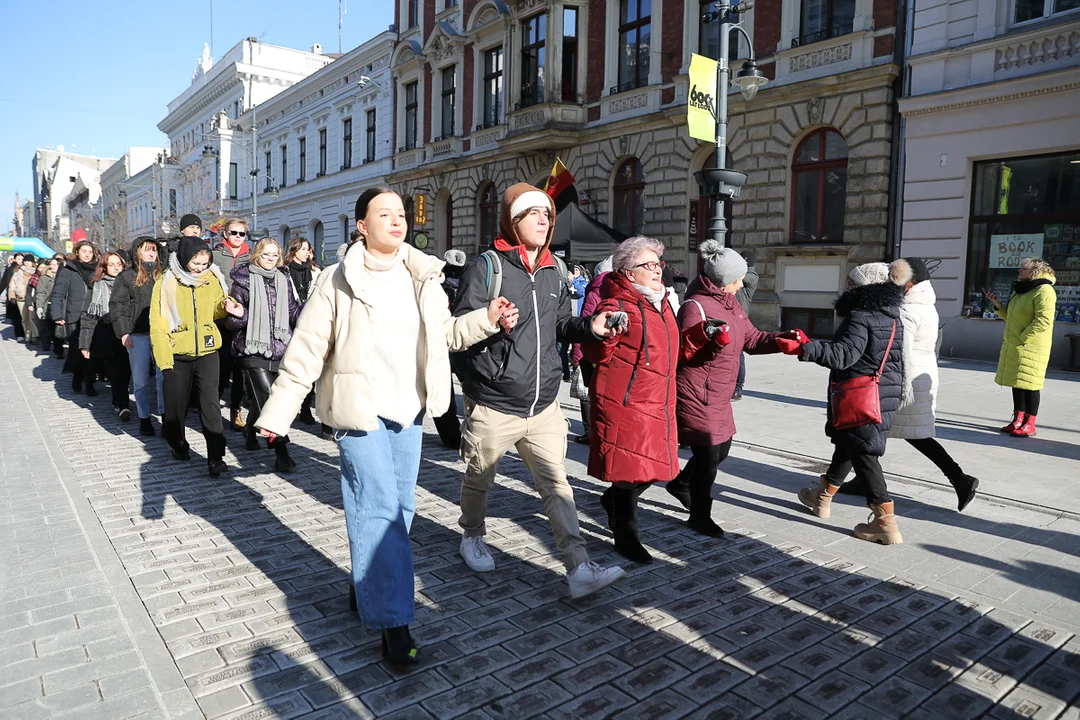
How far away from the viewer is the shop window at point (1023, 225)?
13359 millimetres

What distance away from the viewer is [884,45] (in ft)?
50.2

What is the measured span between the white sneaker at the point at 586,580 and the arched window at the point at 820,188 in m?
14.3

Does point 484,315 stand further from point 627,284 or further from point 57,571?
point 57,571

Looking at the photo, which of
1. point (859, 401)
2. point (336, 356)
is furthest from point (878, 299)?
point (336, 356)

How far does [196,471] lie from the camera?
6.21 meters

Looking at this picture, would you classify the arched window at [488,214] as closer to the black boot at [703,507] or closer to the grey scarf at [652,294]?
the black boot at [703,507]

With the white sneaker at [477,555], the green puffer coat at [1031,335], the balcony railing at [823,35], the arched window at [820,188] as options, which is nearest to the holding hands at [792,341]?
the white sneaker at [477,555]

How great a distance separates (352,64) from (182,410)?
32.5 m

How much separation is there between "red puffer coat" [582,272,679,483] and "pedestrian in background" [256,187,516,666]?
3.50 ft

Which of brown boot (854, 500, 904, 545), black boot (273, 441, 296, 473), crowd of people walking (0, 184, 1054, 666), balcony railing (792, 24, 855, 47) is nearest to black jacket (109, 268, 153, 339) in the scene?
crowd of people walking (0, 184, 1054, 666)

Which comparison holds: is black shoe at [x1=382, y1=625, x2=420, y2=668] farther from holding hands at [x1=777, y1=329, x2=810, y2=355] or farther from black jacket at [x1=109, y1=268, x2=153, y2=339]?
black jacket at [x1=109, y1=268, x2=153, y2=339]

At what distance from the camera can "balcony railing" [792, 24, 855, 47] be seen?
1602 centimetres

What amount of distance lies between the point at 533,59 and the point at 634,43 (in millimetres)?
4074

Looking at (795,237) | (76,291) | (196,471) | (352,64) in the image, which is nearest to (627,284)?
(196,471)
